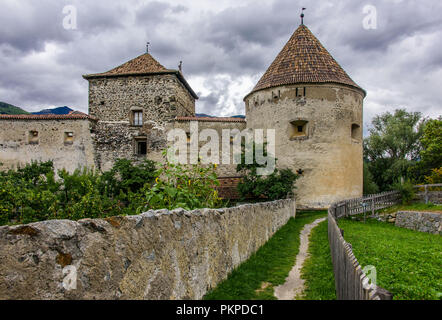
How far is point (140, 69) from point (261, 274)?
2034cm

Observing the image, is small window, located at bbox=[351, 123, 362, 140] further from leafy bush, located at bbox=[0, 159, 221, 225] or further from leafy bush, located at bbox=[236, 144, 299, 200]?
leafy bush, located at bbox=[0, 159, 221, 225]

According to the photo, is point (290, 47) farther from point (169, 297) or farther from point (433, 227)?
point (169, 297)

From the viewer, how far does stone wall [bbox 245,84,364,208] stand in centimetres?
1862

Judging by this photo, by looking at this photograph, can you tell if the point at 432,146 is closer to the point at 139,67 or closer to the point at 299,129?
the point at 299,129

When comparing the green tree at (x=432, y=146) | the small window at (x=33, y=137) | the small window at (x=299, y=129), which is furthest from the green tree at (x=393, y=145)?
→ the small window at (x=33, y=137)

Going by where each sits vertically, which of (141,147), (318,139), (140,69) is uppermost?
(140,69)

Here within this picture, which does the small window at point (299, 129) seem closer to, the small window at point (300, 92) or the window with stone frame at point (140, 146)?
the small window at point (300, 92)

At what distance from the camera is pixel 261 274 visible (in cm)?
538

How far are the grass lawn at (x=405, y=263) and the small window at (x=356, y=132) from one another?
11.6 meters

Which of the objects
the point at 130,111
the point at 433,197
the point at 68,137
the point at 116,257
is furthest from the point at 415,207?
the point at 68,137

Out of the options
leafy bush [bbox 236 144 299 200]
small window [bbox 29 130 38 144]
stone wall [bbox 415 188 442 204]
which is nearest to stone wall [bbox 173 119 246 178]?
leafy bush [bbox 236 144 299 200]

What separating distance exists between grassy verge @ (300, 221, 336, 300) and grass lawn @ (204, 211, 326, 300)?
36 cm

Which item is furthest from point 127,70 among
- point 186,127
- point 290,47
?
point 290,47

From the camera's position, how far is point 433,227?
11.0 metres
